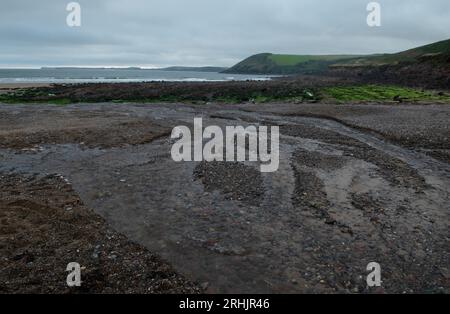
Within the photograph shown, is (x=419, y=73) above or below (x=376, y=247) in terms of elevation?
above

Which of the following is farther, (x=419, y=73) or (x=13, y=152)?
(x=419, y=73)

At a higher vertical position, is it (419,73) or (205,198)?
(419,73)

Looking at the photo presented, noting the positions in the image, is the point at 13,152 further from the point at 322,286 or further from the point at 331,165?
the point at 322,286

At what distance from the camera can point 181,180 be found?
17.6 metres

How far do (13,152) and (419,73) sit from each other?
237ft

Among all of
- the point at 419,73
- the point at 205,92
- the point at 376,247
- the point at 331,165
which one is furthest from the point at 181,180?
the point at 419,73

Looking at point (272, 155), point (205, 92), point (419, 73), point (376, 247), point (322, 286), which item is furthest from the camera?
point (419, 73)
